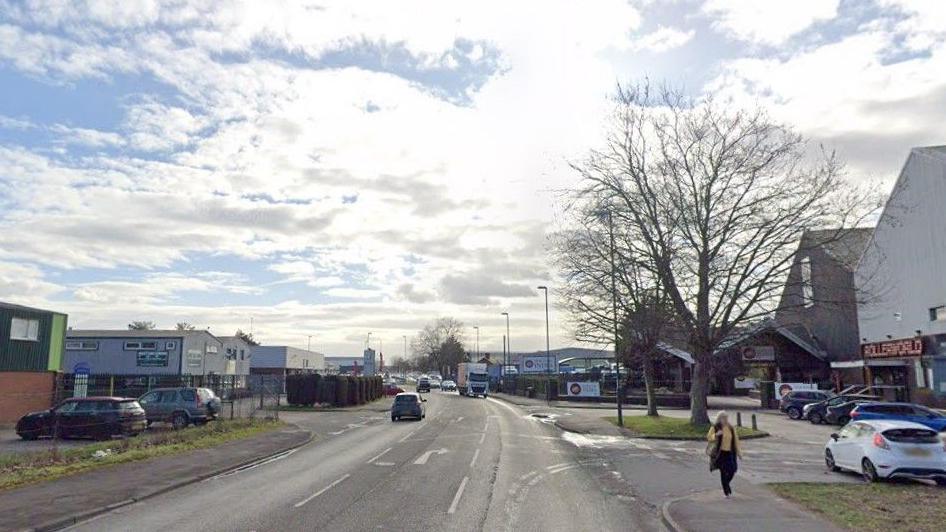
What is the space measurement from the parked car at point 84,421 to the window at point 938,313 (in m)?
41.4

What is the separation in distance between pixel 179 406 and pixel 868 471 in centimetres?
2485

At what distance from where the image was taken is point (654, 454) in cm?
2386

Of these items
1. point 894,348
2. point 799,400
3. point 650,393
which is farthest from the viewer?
point 894,348

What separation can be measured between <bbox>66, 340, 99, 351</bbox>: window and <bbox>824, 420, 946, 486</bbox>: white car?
59.8m

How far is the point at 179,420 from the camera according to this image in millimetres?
30500

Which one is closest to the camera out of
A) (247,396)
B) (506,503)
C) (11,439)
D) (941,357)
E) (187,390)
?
(506,503)

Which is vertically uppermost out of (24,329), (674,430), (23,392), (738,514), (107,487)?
(24,329)

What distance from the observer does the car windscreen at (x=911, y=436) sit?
54.3 feet

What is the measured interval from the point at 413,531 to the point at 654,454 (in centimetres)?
1461

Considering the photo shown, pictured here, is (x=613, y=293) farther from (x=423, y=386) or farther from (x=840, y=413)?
(x=423, y=386)

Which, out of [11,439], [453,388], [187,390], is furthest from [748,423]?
[453,388]

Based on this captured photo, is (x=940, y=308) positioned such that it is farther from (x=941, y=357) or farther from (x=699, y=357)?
(x=699, y=357)

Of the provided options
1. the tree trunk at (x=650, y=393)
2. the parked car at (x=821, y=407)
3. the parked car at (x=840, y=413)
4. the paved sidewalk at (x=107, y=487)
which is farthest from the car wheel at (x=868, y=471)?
the parked car at (x=821, y=407)

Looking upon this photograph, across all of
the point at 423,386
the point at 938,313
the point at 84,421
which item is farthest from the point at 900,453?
the point at 423,386
